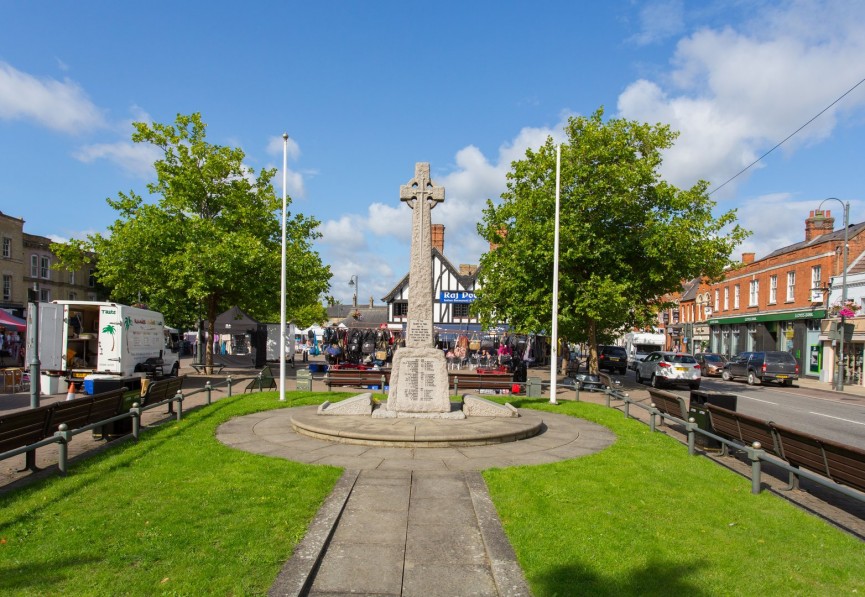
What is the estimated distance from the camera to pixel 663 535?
5668mm

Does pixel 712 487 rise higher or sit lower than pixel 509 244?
lower

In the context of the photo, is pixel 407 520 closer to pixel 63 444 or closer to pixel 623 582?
pixel 623 582

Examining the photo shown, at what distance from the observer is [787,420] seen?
16109 millimetres

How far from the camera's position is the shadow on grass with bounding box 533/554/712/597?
4449mm

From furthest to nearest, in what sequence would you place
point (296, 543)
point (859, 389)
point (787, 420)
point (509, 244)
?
point (859, 389) → point (509, 244) → point (787, 420) → point (296, 543)

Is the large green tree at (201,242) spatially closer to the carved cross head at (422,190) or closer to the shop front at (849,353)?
the carved cross head at (422,190)

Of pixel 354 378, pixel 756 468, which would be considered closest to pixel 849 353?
pixel 354 378

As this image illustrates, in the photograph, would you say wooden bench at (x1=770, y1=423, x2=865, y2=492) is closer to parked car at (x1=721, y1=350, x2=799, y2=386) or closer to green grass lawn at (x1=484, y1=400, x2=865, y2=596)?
green grass lawn at (x1=484, y1=400, x2=865, y2=596)

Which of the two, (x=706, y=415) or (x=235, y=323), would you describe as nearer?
(x=706, y=415)

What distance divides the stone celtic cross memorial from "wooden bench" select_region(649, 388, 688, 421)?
4.61 meters

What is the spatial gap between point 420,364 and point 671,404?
5838mm

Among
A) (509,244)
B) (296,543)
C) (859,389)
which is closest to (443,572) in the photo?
(296,543)

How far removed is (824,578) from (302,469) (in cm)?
616

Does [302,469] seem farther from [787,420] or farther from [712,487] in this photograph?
[787,420]
